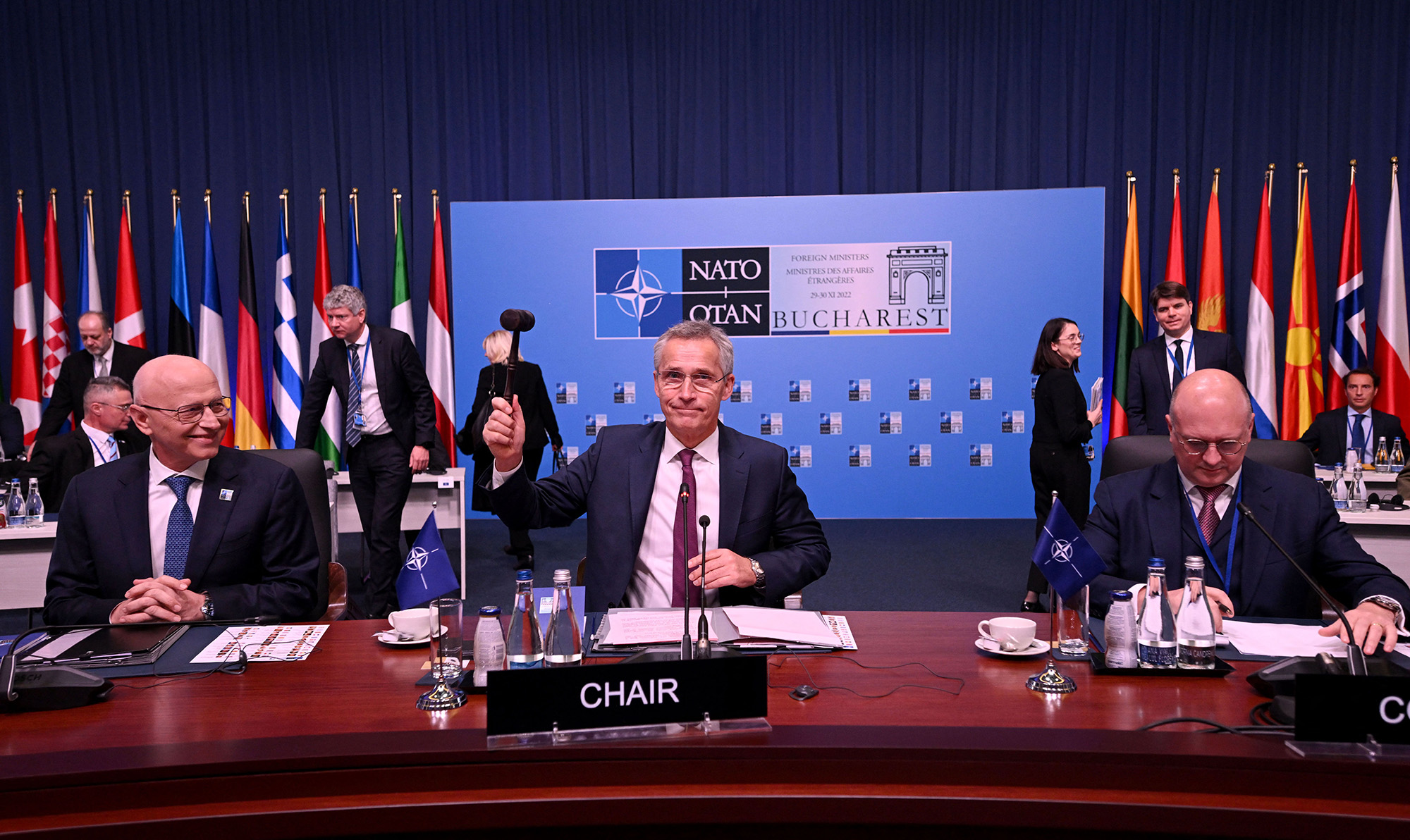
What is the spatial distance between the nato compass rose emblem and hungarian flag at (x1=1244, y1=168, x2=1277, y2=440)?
176 inches

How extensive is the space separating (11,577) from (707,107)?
605cm

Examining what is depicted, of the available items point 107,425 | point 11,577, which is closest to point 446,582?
point 11,577

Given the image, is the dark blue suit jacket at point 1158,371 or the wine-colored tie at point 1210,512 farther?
the dark blue suit jacket at point 1158,371

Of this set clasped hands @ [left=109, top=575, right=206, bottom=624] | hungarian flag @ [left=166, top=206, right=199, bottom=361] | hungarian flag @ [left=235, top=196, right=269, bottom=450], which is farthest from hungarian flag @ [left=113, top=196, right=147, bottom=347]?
clasped hands @ [left=109, top=575, right=206, bottom=624]

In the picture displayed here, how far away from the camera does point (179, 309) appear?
7.17 meters

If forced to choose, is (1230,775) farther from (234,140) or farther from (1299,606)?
(234,140)

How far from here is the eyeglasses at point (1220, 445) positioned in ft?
7.01

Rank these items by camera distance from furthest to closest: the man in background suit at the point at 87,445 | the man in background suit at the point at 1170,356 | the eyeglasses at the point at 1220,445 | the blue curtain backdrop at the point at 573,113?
1. the blue curtain backdrop at the point at 573,113
2. the man in background suit at the point at 1170,356
3. the man in background suit at the point at 87,445
4. the eyeglasses at the point at 1220,445

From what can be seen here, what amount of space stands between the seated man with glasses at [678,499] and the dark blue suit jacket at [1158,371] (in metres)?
3.33

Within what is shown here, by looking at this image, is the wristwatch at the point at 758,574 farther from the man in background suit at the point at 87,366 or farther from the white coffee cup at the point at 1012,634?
the man in background suit at the point at 87,366

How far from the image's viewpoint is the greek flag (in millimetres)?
7023

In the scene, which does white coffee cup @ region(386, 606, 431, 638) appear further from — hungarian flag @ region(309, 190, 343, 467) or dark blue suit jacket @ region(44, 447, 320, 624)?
hungarian flag @ region(309, 190, 343, 467)

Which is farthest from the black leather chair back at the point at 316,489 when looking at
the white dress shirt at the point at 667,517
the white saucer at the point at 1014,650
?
the white saucer at the point at 1014,650

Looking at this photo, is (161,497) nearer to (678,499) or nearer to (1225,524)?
(678,499)
